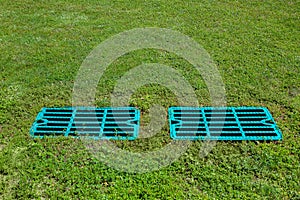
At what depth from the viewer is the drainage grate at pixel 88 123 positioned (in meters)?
3.74

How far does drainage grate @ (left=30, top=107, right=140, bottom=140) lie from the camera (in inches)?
147

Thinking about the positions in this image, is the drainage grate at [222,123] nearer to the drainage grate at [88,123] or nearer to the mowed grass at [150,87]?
the mowed grass at [150,87]

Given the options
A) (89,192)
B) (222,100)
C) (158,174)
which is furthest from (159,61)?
(89,192)

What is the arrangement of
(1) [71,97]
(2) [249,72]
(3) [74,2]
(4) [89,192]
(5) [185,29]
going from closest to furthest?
(4) [89,192]
(1) [71,97]
(2) [249,72]
(5) [185,29]
(3) [74,2]

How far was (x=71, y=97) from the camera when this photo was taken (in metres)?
4.34

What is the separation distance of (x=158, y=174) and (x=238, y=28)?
416 centimetres

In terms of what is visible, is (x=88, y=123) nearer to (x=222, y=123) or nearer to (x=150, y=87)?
(x=150, y=87)

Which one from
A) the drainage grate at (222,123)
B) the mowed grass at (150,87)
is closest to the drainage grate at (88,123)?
the mowed grass at (150,87)

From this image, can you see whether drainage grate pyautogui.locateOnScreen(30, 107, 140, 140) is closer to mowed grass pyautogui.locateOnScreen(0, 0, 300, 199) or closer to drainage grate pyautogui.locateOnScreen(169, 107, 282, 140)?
mowed grass pyautogui.locateOnScreen(0, 0, 300, 199)

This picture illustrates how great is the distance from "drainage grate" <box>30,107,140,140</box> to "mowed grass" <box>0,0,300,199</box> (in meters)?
0.12

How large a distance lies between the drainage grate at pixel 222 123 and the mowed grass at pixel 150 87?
0.41 ft

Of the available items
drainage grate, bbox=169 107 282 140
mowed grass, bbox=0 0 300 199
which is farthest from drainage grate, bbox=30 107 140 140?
drainage grate, bbox=169 107 282 140

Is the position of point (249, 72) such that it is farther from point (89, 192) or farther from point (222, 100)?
point (89, 192)

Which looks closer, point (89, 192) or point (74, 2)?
→ point (89, 192)
